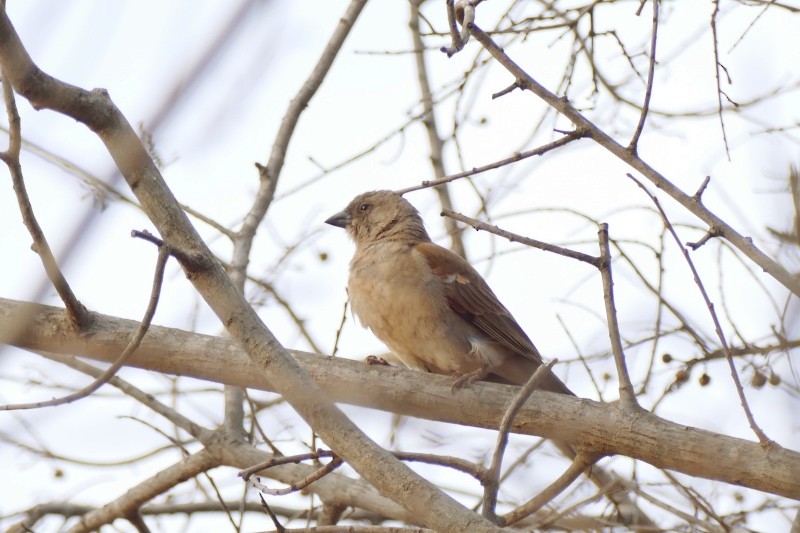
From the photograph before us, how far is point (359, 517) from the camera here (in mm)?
5254

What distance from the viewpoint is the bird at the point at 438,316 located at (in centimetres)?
509

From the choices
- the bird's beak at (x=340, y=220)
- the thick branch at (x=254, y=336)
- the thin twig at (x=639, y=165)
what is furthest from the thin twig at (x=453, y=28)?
the bird's beak at (x=340, y=220)

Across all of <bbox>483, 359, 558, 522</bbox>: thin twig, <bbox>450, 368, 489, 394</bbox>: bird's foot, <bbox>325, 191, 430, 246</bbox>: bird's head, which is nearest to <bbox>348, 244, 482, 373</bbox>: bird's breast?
<bbox>325, 191, 430, 246</bbox>: bird's head

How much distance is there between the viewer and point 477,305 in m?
5.28

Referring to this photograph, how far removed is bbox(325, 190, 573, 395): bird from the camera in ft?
16.7

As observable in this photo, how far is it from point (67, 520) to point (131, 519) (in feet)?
2.68

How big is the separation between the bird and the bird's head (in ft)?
1.33

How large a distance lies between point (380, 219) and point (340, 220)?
0.32 meters

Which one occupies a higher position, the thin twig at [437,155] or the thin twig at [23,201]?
the thin twig at [437,155]

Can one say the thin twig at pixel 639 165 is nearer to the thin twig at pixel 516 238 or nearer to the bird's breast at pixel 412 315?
the thin twig at pixel 516 238

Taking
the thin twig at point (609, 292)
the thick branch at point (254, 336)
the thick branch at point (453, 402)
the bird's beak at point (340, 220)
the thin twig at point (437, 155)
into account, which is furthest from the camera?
the bird's beak at point (340, 220)

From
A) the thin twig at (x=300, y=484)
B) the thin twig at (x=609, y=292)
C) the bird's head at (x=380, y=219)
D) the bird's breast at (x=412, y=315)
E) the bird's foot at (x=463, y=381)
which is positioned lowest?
the thin twig at (x=300, y=484)

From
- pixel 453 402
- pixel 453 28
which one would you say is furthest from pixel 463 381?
pixel 453 28

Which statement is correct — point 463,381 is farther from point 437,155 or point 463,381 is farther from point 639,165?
point 437,155
